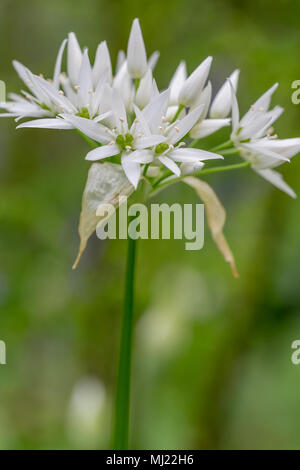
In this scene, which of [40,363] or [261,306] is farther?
[40,363]

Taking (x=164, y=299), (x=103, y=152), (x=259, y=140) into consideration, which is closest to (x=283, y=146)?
(x=259, y=140)

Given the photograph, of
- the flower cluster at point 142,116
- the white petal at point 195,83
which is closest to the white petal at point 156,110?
the flower cluster at point 142,116

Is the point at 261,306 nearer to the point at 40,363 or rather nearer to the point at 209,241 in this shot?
the point at 209,241

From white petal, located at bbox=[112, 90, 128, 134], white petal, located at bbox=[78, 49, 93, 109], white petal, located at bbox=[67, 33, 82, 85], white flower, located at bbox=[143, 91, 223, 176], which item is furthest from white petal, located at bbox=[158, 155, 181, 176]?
white petal, located at bbox=[67, 33, 82, 85]

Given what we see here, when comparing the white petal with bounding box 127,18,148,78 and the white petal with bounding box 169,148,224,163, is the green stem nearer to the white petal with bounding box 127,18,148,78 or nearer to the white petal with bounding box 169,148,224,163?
the white petal with bounding box 169,148,224,163

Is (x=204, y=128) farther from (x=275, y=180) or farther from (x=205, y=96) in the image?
(x=275, y=180)


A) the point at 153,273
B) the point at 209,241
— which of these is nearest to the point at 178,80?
the point at 153,273
